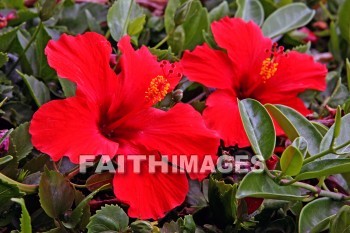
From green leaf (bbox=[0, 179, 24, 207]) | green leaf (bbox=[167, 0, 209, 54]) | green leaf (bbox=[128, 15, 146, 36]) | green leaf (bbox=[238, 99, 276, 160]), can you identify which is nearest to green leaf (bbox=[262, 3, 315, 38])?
green leaf (bbox=[167, 0, 209, 54])

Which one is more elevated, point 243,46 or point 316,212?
point 243,46

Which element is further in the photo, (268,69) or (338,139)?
(268,69)

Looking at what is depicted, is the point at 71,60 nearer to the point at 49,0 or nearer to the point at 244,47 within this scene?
the point at 49,0

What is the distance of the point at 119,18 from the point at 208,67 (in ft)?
0.54

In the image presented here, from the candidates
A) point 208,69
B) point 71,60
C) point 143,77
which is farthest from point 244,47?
point 71,60

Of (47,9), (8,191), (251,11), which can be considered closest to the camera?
(8,191)

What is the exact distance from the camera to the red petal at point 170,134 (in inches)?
31.8

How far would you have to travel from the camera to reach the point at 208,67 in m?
0.96

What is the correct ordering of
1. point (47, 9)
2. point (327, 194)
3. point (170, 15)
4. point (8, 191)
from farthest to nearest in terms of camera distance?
1. point (170, 15)
2. point (47, 9)
3. point (327, 194)
4. point (8, 191)

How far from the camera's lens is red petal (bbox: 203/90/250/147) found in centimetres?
88

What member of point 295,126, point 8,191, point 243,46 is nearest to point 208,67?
point 243,46

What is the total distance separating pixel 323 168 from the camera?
30.3 inches

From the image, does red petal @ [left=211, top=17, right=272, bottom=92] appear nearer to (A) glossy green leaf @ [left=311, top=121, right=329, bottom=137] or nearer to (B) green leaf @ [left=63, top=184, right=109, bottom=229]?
(A) glossy green leaf @ [left=311, top=121, right=329, bottom=137]

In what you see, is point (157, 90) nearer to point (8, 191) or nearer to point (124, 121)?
point (124, 121)
